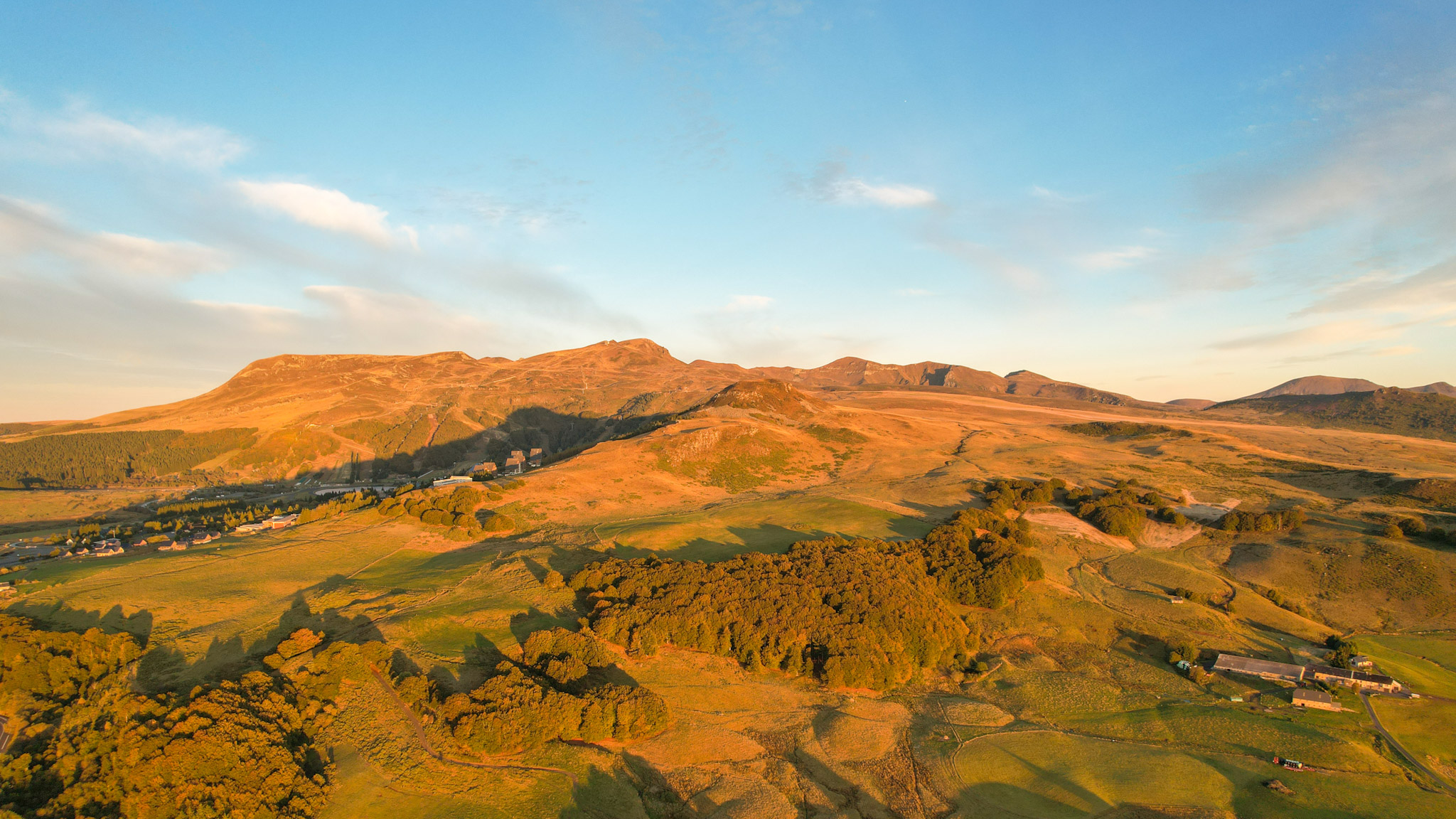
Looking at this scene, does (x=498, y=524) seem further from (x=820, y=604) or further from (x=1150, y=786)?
(x=1150, y=786)

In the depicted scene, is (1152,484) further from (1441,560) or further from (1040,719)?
(1040,719)

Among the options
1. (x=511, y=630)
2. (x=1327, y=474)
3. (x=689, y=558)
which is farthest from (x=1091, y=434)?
(x=511, y=630)

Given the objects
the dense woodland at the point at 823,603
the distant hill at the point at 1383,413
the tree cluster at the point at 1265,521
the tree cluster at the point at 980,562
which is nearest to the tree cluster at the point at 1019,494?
the tree cluster at the point at 980,562

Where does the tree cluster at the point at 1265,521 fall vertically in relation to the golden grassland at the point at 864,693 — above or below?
above

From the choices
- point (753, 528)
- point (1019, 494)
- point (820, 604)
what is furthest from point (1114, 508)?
point (820, 604)

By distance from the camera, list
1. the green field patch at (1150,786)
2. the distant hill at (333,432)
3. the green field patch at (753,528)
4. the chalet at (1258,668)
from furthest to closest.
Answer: the distant hill at (333,432)
the green field patch at (753,528)
the chalet at (1258,668)
the green field patch at (1150,786)

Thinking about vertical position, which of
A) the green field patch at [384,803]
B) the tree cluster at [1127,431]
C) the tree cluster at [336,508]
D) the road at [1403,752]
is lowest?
the road at [1403,752]

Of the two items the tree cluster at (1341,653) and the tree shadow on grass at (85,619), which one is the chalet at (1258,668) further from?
the tree shadow on grass at (85,619)

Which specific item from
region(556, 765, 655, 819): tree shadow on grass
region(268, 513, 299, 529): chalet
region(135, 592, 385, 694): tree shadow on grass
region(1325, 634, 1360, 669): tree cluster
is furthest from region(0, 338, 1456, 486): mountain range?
Result: region(1325, 634, 1360, 669): tree cluster

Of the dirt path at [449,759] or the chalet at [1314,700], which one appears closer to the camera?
the dirt path at [449,759]
